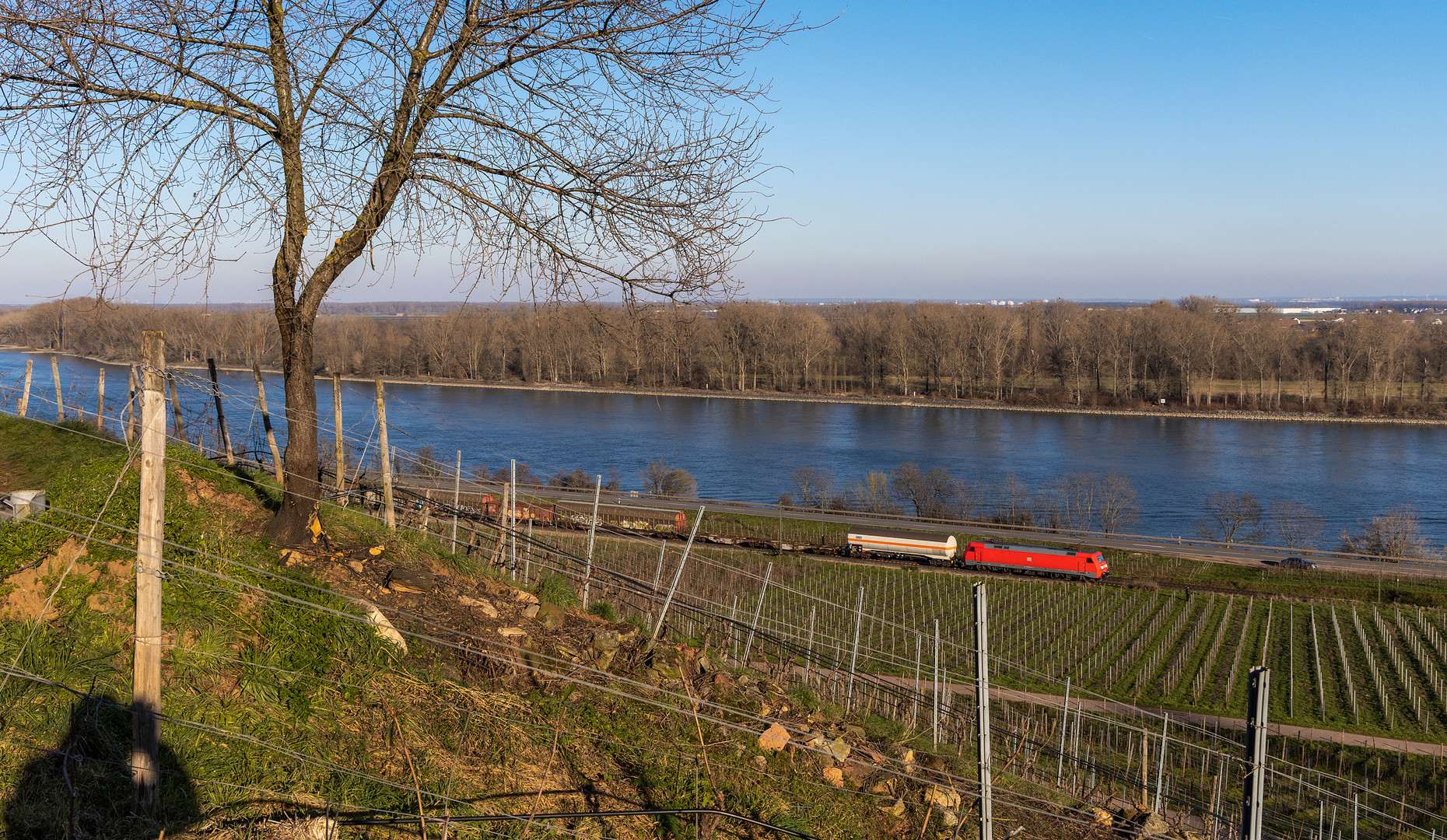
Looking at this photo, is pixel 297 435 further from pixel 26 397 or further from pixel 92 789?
pixel 26 397

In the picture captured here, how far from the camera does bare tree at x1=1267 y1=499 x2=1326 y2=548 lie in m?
34.2

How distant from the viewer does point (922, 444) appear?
51625 millimetres

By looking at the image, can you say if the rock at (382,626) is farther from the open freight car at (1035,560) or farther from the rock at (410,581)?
the open freight car at (1035,560)

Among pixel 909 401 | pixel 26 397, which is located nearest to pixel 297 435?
pixel 26 397

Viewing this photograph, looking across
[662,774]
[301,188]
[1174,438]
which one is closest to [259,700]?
[662,774]

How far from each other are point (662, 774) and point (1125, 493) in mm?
38132

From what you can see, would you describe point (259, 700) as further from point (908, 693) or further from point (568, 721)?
point (908, 693)

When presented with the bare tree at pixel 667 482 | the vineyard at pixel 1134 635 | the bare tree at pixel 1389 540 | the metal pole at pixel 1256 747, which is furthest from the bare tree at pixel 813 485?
the metal pole at pixel 1256 747

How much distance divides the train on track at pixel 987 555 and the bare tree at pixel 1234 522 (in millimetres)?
6209

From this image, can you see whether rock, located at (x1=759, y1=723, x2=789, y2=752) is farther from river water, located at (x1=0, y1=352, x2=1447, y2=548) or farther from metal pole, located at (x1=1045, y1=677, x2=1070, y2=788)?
river water, located at (x1=0, y1=352, x2=1447, y2=548)

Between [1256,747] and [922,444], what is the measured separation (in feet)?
162

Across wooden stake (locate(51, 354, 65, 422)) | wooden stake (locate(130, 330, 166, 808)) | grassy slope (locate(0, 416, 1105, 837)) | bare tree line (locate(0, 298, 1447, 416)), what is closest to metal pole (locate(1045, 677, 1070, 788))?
grassy slope (locate(0, 416, 1105, 837))

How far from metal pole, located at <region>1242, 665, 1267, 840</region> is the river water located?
2931cm

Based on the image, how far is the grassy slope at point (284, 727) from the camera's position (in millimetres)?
3461
